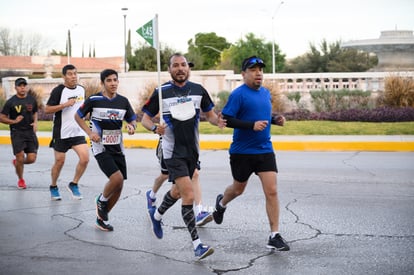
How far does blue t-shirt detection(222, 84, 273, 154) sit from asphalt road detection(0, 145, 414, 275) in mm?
959

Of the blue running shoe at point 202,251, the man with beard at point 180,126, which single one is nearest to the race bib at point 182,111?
the man with beard at point 180,126

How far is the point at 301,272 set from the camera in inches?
239

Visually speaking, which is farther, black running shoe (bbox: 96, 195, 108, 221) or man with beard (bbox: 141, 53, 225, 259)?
black running shoe (bbox: 96, 195, 108, 221)

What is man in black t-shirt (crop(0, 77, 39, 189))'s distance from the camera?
37.0 feet

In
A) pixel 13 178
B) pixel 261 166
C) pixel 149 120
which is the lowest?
pixel 13 178

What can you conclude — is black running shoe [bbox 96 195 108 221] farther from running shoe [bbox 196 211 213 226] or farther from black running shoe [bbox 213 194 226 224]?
black running shoe [bbox 213 194 226 224]

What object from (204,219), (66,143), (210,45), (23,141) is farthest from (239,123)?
(210,45)

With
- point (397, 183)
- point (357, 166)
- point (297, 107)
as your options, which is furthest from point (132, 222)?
point (297, 107)

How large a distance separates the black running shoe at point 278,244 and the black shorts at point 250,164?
69 centimetres

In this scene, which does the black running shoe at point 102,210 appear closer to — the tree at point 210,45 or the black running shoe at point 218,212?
the black running shoe at point 218,212

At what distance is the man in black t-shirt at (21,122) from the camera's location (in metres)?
11.3

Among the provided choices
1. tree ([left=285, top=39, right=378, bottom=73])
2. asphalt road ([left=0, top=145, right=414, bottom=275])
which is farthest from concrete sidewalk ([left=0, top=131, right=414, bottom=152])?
tree ([left=285, top=39, right=378, bottom=73])

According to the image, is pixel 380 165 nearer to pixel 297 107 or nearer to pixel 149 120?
pixel 149 120

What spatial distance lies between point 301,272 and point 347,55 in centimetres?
5820
